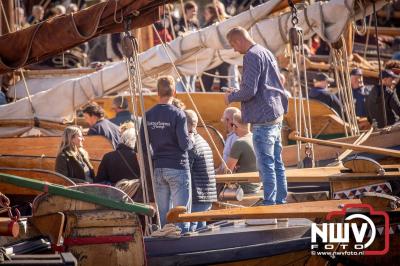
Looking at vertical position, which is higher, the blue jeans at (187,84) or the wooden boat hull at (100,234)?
the blue jeans at (187,84)

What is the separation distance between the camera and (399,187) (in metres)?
11.9

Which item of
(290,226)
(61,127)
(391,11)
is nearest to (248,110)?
(290,226)

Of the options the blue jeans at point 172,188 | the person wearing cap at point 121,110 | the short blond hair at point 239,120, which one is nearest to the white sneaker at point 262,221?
the blue jeans at point 172,188

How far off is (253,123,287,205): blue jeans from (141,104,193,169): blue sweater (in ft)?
2.14

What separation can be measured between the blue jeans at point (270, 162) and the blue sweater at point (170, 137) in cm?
65

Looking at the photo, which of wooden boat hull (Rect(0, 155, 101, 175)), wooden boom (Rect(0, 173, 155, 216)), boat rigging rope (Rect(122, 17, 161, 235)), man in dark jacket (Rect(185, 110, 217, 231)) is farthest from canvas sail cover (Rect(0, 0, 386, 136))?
wooden boom (Rect(0, 173, 155, 216))

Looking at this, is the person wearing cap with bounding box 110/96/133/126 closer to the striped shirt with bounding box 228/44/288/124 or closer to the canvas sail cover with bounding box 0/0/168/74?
the canvas sail cover with bounding box 0/0/168/74

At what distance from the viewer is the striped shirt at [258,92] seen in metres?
11.8

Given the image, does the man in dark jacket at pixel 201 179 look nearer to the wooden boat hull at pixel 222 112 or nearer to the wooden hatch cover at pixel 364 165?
the wooden hatch cover at pixel 364 165

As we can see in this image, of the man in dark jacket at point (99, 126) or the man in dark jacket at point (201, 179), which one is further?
the man in dark jacket at point (99, 126)

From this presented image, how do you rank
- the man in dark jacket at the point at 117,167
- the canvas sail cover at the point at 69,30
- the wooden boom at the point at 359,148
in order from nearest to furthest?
the canvas sail cover at the point at 69,30
the wooden boom at the point at 359,148
the man in dark jacket at the point at 117,167

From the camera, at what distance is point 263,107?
11.9 m

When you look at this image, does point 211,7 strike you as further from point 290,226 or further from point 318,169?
point 290,226

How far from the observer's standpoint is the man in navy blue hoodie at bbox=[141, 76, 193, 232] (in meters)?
12.0
